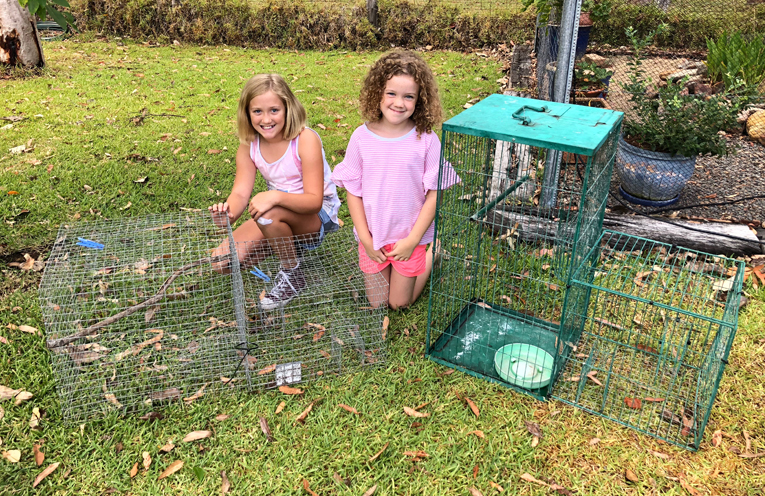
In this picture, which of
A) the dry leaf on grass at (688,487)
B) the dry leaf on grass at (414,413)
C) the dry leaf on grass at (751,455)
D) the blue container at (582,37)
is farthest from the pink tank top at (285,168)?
the blue container at (582,37)

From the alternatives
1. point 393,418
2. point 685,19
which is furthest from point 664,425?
point 685,19

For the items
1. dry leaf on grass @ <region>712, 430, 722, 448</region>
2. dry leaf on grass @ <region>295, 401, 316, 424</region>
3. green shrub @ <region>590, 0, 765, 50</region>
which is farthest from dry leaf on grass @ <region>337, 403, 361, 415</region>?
green shrub @ <region>590, 0, 765, 50</region>

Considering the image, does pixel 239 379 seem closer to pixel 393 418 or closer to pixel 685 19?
pixel 393 418

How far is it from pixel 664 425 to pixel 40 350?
3.31 metres

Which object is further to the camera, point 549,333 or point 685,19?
point 685,19

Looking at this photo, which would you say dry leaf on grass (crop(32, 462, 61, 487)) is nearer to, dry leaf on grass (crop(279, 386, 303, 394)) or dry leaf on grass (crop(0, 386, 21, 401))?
dry leaf on grass (crop(0, 386, 21, 401))

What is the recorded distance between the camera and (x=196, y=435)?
8.66 ft

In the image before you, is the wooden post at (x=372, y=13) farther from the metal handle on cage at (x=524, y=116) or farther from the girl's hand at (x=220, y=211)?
the metal handle on cage at (x=524, y=116)

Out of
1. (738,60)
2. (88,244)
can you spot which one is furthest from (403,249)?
(738,60)

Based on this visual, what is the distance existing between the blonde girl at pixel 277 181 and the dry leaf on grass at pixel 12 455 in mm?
1381

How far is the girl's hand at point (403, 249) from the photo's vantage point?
3.10 meters

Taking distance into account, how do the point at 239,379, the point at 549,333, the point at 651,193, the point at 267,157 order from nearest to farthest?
1. the point at 239,379
2. the point at 549,333
3. the point at 267,157
4. the point at 651,193

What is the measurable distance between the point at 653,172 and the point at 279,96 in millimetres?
3074

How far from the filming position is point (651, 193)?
4.62 m
